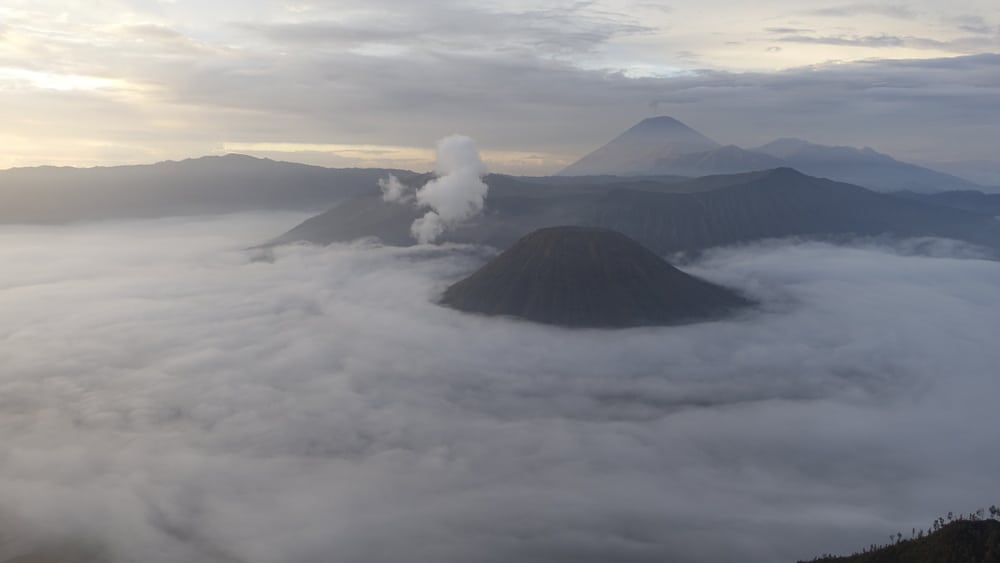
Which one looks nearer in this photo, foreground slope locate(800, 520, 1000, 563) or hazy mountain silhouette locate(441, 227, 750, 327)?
foreground slope locate(800, 520, 1000, 563)

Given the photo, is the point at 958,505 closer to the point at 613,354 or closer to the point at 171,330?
the point at 613,354

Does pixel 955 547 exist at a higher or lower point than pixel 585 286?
lower

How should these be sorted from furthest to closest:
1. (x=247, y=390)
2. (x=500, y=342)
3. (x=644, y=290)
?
(x=644, y=290) → (x=500, y=342) → (x=247, y=390)

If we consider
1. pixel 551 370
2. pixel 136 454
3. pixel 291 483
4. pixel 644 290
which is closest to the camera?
pixel 291 483

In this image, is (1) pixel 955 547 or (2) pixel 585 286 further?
(2) pixel 585 286

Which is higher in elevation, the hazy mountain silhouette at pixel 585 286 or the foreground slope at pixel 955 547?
the hazy mountain silhouette at pixel 585 286

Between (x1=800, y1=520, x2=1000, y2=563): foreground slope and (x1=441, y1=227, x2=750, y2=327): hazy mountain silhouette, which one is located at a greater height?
(x1=441, y1=227, x2=750, y2=327): hazy mountain silhouette

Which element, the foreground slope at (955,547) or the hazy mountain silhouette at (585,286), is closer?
the foreground slope at (955,547)

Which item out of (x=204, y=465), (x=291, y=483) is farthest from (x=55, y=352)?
(x=291, y=483)
